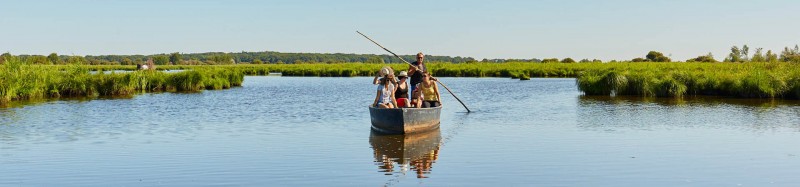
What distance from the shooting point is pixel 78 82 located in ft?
103

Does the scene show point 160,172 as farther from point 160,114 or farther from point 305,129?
point 160,114

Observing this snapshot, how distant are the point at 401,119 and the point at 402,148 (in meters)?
1.62

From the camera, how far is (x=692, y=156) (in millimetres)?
12781

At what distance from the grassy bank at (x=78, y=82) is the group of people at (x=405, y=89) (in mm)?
15728

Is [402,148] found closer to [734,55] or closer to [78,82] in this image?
[78,82]

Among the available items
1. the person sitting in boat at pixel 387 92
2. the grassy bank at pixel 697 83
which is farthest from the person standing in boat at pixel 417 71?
the grassy bank at pixel 697 83

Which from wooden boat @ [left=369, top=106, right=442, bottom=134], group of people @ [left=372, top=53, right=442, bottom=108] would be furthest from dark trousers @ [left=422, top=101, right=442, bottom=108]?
wooden boat @ [left=369, top=106, right=442, bottom=134]

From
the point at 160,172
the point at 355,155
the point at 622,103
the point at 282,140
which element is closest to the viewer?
the point at 160,172

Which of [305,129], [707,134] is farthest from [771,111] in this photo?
[305,129]

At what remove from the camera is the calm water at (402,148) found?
10.7 metres

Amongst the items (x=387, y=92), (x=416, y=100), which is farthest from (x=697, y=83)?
(x=387, y=92)

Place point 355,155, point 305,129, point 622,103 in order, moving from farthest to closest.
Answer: point 622,103
point 305,129
point 355,155

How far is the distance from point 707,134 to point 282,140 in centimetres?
865

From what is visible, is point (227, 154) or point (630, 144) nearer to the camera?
point (227, 154)
